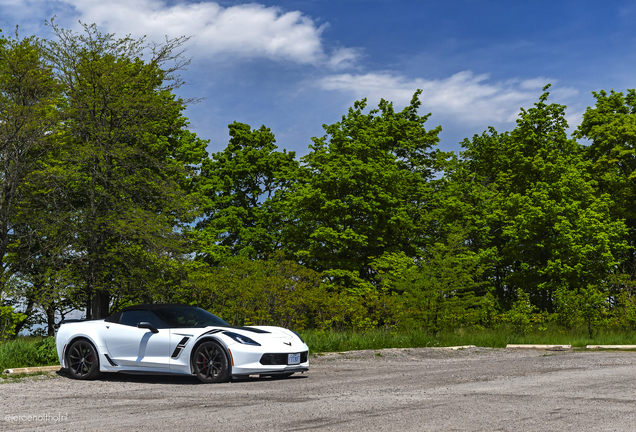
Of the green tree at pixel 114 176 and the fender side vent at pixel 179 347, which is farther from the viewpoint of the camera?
the green tree at pixel 114 176

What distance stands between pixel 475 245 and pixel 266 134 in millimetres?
16864

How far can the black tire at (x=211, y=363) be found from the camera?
31.8 ft

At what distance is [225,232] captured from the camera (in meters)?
40.1

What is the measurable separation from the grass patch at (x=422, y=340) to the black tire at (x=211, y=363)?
19.1 feet

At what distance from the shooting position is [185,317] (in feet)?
35.3

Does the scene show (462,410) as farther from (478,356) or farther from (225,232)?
(225,232)

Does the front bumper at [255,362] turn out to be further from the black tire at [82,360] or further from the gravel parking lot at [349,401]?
→ the black tire at [82,360]

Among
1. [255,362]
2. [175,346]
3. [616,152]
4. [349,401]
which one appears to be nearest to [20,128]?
[175,346]

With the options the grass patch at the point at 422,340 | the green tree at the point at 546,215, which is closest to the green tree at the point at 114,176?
the grass patch at the point at 422,340

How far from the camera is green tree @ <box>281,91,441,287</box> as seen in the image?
115ft

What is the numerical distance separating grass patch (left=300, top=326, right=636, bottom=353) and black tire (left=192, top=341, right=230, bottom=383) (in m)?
5.82

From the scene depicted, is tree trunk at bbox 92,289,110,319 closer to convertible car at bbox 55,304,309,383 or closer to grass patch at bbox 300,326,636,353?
grass patch at bbox 300,326,636,353

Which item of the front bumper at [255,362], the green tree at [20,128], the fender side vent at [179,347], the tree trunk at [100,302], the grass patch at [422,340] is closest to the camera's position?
the front bumper at [255,362]

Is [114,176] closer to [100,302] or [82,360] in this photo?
[100,302]
